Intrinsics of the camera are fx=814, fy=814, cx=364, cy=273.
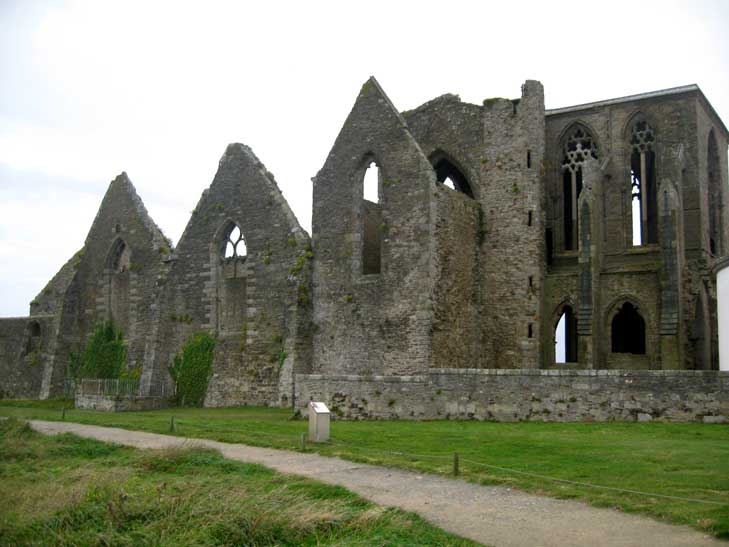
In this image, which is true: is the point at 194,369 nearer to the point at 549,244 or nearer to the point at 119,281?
the point at 119,281

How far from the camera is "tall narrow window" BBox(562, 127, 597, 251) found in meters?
29.3

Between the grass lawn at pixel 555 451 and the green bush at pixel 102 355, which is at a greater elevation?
the green bush at pixel 102 355

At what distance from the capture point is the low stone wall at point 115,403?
23.9 metres

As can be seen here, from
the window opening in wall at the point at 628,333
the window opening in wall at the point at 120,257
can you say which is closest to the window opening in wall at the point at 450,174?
the window opening in wall at the point at 628,333

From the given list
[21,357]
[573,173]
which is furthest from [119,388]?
[573,173]

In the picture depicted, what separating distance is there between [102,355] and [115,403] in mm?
7884

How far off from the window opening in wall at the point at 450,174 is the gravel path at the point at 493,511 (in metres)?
17.3

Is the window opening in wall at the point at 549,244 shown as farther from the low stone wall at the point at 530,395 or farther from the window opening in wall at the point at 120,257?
the window opening in wall at the point at 120,257

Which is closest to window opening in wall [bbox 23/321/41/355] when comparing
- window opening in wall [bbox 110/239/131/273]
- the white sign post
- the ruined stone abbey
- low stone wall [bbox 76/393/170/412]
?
the ruined stone abbey

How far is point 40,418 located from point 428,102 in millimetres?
16460

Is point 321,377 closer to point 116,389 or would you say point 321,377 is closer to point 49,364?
point 116,389

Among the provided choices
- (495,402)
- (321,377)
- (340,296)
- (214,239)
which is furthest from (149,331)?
(495,402)

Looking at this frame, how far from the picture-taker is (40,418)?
20.5 meters

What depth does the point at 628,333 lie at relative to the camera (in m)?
29.2
